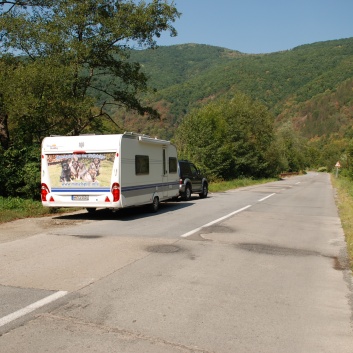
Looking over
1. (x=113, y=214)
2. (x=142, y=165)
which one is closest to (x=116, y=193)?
(x=142, y=165)

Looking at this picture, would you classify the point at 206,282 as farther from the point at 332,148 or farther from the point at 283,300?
the point at 332,148

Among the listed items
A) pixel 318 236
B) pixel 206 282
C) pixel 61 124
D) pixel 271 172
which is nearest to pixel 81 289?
pixel 206 282

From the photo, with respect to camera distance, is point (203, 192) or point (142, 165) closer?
point (142, 165)

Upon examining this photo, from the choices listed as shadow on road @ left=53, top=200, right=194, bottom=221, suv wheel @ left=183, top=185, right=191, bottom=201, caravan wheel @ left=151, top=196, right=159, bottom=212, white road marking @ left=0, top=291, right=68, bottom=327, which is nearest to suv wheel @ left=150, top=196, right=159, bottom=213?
caravan wheel @ left=151, top=196, right=159, bottom=212

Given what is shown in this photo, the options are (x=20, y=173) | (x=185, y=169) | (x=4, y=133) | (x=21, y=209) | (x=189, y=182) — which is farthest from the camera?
(x=185, y=169)

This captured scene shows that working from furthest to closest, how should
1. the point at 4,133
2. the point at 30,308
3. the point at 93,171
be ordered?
the point at 4,133
the point at 93,171
the point at 30,308

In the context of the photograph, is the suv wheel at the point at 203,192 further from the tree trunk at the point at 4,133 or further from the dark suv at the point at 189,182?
the tree trunk at the point at 4,133

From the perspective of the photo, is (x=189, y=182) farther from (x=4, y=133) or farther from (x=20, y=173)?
(x=4, y=133)

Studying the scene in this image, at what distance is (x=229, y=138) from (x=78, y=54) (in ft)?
105

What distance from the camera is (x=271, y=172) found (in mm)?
57875

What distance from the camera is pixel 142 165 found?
14.0 m

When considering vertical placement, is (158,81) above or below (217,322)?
above

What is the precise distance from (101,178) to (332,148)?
126 metres

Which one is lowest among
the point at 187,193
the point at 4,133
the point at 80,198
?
the point at 187,193
